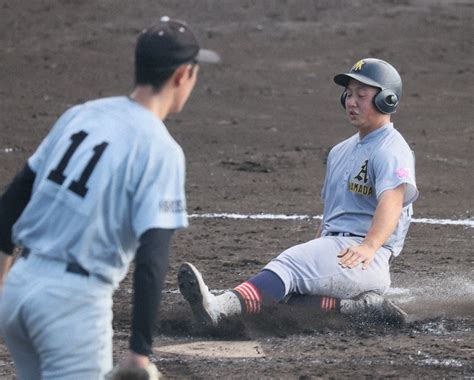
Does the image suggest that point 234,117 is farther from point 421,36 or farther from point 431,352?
point 431,352

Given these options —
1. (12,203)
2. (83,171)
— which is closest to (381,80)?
(12,203)

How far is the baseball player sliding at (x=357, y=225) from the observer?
19.0 ft

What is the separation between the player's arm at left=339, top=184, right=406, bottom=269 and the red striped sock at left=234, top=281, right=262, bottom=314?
1.67ft

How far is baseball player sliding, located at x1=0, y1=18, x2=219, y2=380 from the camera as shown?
3273 mm

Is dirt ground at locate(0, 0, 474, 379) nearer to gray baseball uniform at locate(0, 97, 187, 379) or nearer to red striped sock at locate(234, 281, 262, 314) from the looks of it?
red striped sock at locate(234, 281, 262, 314)

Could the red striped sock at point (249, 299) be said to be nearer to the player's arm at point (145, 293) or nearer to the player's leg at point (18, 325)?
the player's leg at point (18, 325)

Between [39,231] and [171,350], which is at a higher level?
[39,231]

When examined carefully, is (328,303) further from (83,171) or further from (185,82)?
(83,171)

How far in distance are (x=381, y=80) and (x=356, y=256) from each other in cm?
115

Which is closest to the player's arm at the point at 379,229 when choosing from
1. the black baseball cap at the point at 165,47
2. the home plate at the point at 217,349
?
the home plate at the point at 217,349

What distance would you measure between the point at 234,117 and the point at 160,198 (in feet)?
31.5

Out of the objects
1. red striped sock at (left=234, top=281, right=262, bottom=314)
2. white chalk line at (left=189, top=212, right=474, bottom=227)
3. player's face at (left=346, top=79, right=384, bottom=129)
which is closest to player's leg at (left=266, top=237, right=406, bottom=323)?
red striped sock at (left=234, top=281, right=262, bottom=314)

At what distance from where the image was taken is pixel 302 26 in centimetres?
1638

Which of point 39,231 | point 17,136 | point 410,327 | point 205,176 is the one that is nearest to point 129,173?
point 39,231
